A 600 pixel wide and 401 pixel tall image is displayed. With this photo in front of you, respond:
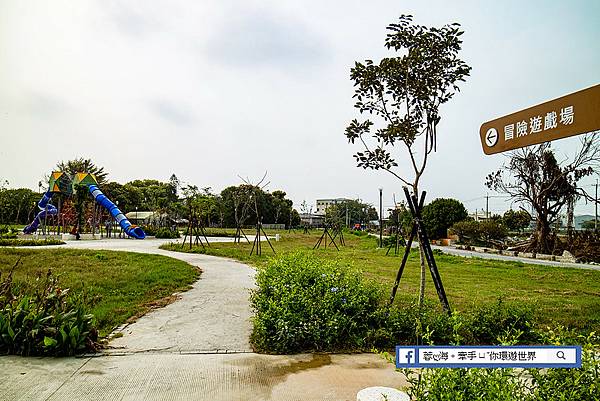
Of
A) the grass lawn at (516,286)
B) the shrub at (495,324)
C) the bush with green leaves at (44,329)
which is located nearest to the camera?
the bush with green leaves at (44,329)

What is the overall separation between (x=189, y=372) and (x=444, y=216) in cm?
2611

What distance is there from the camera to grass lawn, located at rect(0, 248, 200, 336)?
5.73 metres

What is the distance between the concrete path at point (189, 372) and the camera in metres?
2.96

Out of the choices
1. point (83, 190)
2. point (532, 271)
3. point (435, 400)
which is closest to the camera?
point (435, 400)

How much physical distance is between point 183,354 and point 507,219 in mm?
27124

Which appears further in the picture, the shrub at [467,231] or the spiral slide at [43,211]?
the spiral slide at [43,211]

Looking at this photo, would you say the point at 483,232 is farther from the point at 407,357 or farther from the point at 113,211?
the point at 407,357

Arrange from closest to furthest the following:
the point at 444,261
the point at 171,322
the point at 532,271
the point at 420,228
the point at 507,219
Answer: the point at 420,228 < the point at 171,322 < the point at 532,271 < the point at 444,261 < the point at 507,219

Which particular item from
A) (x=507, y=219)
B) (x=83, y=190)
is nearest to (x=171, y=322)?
(x=83, y=190)

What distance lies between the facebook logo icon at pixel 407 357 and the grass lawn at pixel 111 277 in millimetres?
4024

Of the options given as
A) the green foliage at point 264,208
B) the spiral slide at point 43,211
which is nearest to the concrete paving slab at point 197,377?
the spiral slide at point 43,211

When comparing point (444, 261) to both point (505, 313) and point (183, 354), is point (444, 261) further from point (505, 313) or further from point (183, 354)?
point (183, 354)

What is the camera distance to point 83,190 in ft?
81.3

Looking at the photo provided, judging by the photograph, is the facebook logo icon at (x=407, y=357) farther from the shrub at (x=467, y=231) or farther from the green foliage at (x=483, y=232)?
the shrub at (x=467, y=231)
